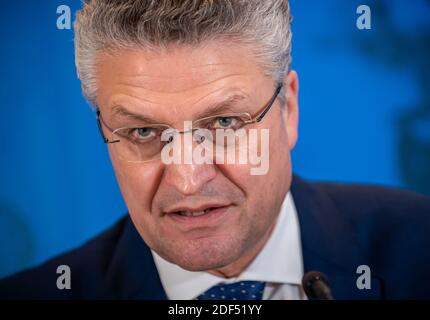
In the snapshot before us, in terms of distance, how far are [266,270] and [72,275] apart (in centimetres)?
61

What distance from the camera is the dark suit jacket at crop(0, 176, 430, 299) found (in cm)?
167

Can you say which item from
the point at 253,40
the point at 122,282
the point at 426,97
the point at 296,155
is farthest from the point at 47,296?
the point at 426,97

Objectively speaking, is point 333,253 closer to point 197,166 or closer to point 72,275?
→ point 197,166

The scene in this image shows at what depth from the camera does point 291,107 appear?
163 centimetres

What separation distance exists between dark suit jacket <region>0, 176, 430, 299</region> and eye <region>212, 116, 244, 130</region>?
402 mm

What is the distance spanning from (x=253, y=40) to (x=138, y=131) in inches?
15.3

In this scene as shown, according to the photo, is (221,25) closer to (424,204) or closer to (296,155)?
(296,155)

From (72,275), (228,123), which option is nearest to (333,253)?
(228,123)

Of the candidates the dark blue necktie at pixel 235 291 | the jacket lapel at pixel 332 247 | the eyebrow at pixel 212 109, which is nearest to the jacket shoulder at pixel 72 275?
the dark blue necktie at pixel 235 291

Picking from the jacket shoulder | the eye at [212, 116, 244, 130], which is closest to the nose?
the eye at [212, 116, 244, 130]

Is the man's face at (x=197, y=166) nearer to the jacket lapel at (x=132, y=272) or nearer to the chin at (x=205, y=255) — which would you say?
the chin at (x=205, y=255)

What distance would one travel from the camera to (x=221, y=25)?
1392mm

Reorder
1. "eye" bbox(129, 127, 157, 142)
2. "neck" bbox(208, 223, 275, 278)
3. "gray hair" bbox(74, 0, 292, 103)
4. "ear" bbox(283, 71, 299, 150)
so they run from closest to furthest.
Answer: "gray hair" bbox(74, 0, 292, 103) < "eye" bbox(129, 127, 157, 142) < "ear" bbox(283, 71, 299, 150) < "neck" bbox(208, 223, 275, 278)

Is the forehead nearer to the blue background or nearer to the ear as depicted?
the ear
